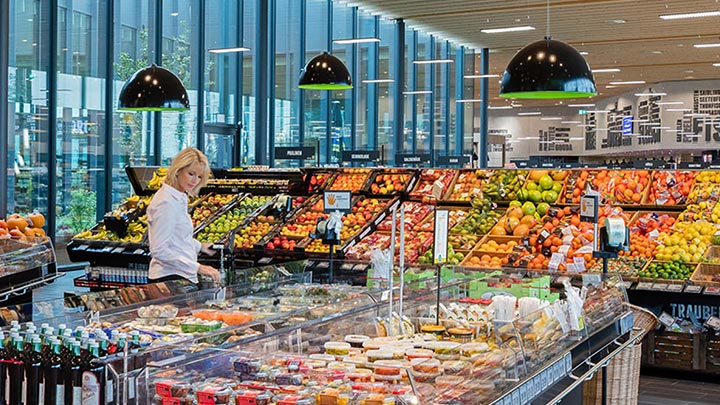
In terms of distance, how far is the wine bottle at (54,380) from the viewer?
2.49 m

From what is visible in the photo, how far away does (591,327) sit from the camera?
4.33 metres

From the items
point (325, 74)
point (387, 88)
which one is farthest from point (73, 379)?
point (387, 88)

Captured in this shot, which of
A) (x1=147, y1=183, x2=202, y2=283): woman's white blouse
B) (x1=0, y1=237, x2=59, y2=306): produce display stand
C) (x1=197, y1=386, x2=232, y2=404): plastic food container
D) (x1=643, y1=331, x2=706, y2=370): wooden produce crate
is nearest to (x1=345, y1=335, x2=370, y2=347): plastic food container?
(x1=197, y1=386, x2=232, y2=404): plastic food container

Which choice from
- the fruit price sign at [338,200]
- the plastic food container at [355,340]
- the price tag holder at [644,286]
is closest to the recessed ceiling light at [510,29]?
the price tag holder at [644,286]

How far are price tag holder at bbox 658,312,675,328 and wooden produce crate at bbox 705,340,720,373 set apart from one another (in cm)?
29

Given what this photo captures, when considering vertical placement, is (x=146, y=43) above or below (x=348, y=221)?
above

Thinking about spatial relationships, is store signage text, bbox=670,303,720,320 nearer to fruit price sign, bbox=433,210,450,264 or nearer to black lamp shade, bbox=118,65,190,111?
fruit price sign, bbox=433,210,450,264

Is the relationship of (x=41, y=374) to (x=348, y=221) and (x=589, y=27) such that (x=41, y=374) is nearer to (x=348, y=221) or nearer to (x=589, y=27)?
(x=348, y=221)

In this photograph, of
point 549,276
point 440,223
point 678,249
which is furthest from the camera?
point 678,249

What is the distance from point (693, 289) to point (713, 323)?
278 mm

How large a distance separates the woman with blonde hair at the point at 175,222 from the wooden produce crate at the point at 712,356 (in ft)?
12.3

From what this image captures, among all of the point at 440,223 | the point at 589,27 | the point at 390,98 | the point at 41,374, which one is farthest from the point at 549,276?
the point at 390,98

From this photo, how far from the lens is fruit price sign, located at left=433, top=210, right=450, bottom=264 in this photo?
3982 mm

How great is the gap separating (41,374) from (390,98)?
16586 mm
